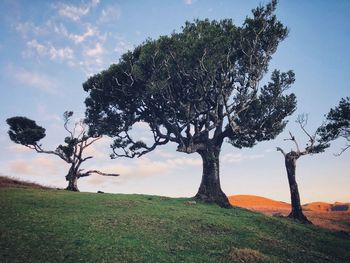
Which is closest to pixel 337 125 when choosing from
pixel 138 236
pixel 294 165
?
pixel 294 165

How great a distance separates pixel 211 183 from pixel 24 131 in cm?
2841

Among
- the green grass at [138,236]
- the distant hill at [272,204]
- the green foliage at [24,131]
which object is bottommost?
the green grass at [138,236]

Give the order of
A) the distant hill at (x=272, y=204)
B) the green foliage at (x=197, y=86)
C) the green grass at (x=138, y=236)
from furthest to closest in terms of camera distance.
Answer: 1. the distant hill at (x=272, y=204)
2. the green foliage at (x=197, y=86)
3. the green grass at (x=138, y=236)

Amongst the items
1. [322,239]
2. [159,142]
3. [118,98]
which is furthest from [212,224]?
[118,98]

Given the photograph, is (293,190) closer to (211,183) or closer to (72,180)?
(211,183)

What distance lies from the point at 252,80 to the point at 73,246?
29.4 metres

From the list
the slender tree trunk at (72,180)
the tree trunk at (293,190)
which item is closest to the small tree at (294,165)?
the tree trunk at (293,190)

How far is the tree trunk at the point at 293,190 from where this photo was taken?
36.9 m

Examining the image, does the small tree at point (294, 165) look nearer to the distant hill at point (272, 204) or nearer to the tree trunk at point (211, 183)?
the tree trunk at point (211, 183)

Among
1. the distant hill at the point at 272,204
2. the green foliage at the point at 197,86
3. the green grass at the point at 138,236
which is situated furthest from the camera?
the distant hill at the point at 272,204

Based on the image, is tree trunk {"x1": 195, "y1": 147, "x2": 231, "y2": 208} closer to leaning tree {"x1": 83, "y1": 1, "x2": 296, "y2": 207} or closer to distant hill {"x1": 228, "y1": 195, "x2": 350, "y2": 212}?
leaning tree {"x1": 83, "y1": 1, "x2": 296, "y2": 207}

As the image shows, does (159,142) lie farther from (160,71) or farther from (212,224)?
(212,224)

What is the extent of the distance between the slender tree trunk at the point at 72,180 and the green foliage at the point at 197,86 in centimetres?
752

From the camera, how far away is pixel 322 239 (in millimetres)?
26312
